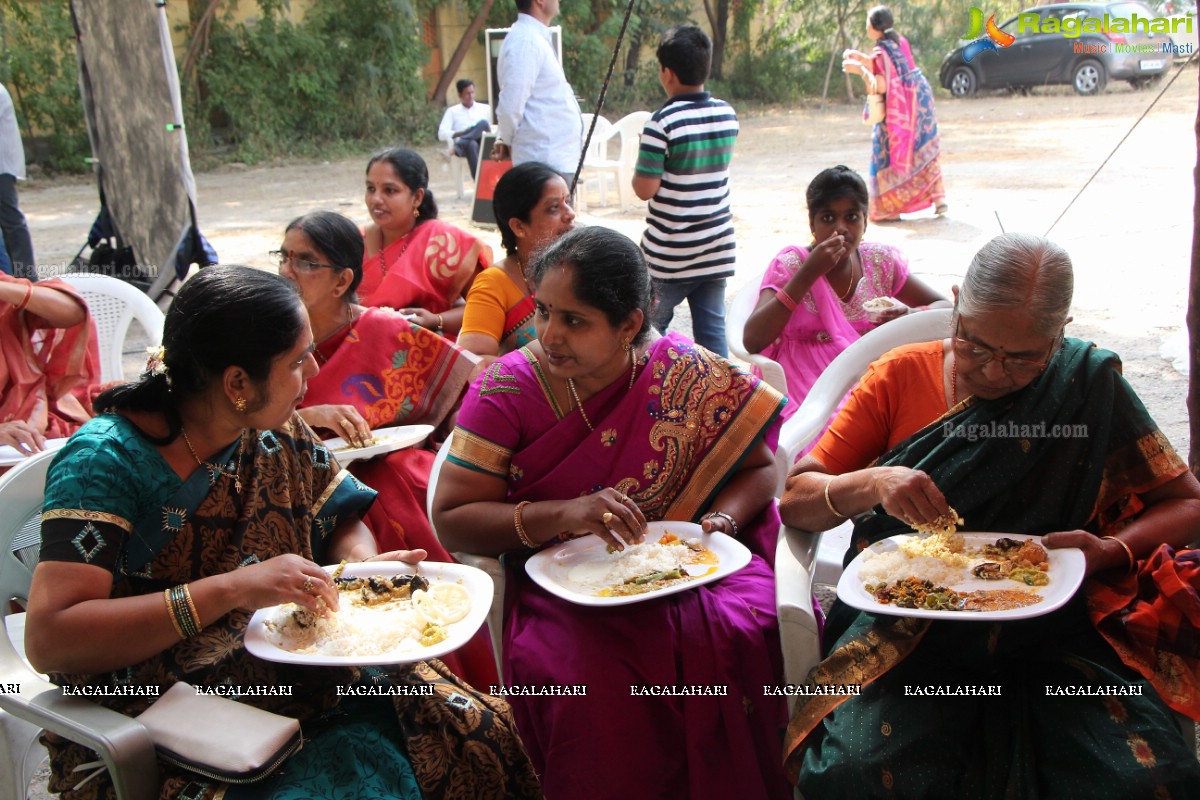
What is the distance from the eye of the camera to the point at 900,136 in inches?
406

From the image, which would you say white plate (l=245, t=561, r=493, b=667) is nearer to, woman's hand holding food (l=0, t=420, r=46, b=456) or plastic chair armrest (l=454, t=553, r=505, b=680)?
plastic chair armrest (l=454, t=553, r=505, b=680)

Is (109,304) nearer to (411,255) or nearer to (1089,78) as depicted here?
(411,255)

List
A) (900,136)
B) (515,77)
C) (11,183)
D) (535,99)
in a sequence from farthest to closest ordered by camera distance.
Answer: (900,136), (11,183), (535,99), (515,77)

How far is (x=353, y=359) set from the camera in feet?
11.0

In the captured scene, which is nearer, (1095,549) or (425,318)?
(1095,549)

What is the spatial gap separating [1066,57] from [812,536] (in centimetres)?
1935

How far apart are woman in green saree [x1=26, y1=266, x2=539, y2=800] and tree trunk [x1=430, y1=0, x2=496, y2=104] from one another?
18.9m

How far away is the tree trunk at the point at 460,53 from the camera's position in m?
19.7

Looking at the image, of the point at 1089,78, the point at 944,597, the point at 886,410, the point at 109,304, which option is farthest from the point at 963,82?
the point at 944,597

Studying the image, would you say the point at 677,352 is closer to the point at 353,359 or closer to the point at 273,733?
the point at 353,359

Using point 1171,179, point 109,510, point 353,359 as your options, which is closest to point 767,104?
point 1171,179

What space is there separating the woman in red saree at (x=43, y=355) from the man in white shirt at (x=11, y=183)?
4.44 m

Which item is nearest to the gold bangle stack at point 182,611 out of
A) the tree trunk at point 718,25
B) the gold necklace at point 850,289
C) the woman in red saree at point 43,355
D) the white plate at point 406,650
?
the white plate at point 406,650

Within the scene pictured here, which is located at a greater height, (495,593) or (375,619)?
(375,619)
